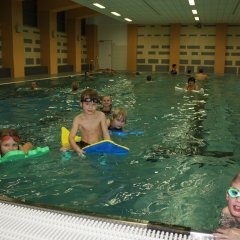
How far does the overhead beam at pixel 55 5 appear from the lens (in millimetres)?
22147

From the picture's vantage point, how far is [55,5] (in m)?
22.8

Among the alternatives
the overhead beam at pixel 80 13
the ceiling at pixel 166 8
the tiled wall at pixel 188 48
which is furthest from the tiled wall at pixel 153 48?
the overhead beam at pixel 80 13

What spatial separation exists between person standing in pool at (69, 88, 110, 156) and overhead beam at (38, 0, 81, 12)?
60.9 feet

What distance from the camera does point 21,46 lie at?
21.5 metres

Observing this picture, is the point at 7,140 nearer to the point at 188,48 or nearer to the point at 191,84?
the point at 191,84

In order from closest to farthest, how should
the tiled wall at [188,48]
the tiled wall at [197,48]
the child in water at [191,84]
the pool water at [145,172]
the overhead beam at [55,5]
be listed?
the pool water at [145,172]
the child in water at [191,84]
the overhead beam at [55,5]
the tiled wall at [188,48]
the tiled wall at [197,48]

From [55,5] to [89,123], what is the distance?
64.3 feet

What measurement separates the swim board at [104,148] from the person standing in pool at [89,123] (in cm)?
20

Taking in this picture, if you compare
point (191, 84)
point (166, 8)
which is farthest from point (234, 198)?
point (166, 8)

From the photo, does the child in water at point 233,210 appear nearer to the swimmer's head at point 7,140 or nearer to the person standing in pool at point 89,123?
the person standing in pool at point 89,123

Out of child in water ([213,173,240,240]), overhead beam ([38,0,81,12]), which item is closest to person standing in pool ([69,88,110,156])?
child in water ([213,173,240,240])

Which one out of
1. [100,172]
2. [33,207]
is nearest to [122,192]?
[100,172]

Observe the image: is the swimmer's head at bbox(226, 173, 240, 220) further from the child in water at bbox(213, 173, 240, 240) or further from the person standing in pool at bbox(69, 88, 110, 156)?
the person standing in pool at bbox(69, 88, 110, 156)

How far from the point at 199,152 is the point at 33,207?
12.0 feet
